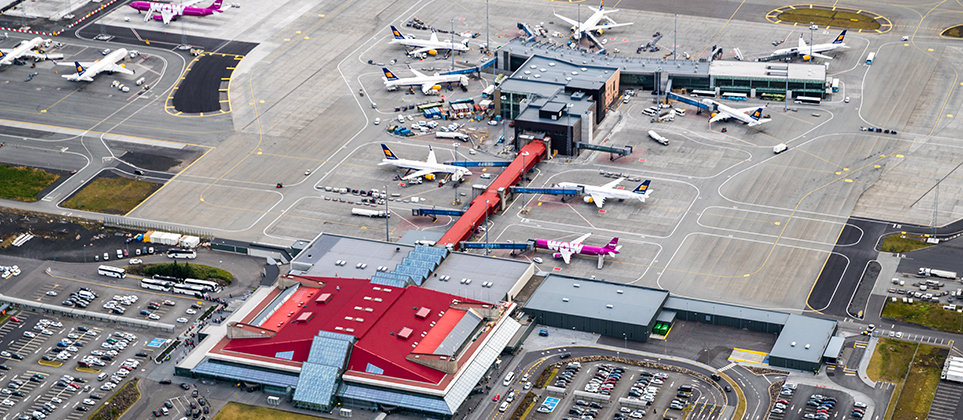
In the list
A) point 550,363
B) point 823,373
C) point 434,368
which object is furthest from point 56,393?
point 823,373

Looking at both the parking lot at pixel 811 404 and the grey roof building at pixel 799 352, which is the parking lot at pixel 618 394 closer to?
the parking lot at pixel 811 404

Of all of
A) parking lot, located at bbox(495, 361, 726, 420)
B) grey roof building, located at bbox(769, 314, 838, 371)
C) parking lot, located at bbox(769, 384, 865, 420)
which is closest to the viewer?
parking lot, located at bbox(769, 384, 865, 420)

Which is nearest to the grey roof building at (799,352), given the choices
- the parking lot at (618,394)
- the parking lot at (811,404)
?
the parking lot at (811,404)

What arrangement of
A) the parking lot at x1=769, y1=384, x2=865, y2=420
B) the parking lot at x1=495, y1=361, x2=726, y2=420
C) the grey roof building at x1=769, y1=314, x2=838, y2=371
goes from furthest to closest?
1. the grey roof building at x1=769, y1=314, x2=838, y2=371
2. the parking lot at x1=495, y1=361, x2=726, y2=420
3. the parking lot at x1=769, y1=384, x2=865, y2=420

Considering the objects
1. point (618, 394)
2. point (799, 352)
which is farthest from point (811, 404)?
point (618, 394)

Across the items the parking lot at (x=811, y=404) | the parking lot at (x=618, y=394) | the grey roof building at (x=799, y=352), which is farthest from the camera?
the grey roof building at (x=799, y=352)

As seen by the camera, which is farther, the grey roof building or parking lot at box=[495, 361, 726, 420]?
the grey roof building

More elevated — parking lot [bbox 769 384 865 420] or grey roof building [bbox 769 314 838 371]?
grey roof building [bbox 769 314 838 371]

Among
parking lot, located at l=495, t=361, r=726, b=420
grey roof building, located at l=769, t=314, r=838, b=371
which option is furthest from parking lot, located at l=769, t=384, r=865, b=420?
parking lot, located at l=495, t=361, r=726, b=420

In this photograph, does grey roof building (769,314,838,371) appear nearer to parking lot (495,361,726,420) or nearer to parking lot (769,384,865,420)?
parking lot (769,384,865,420)
